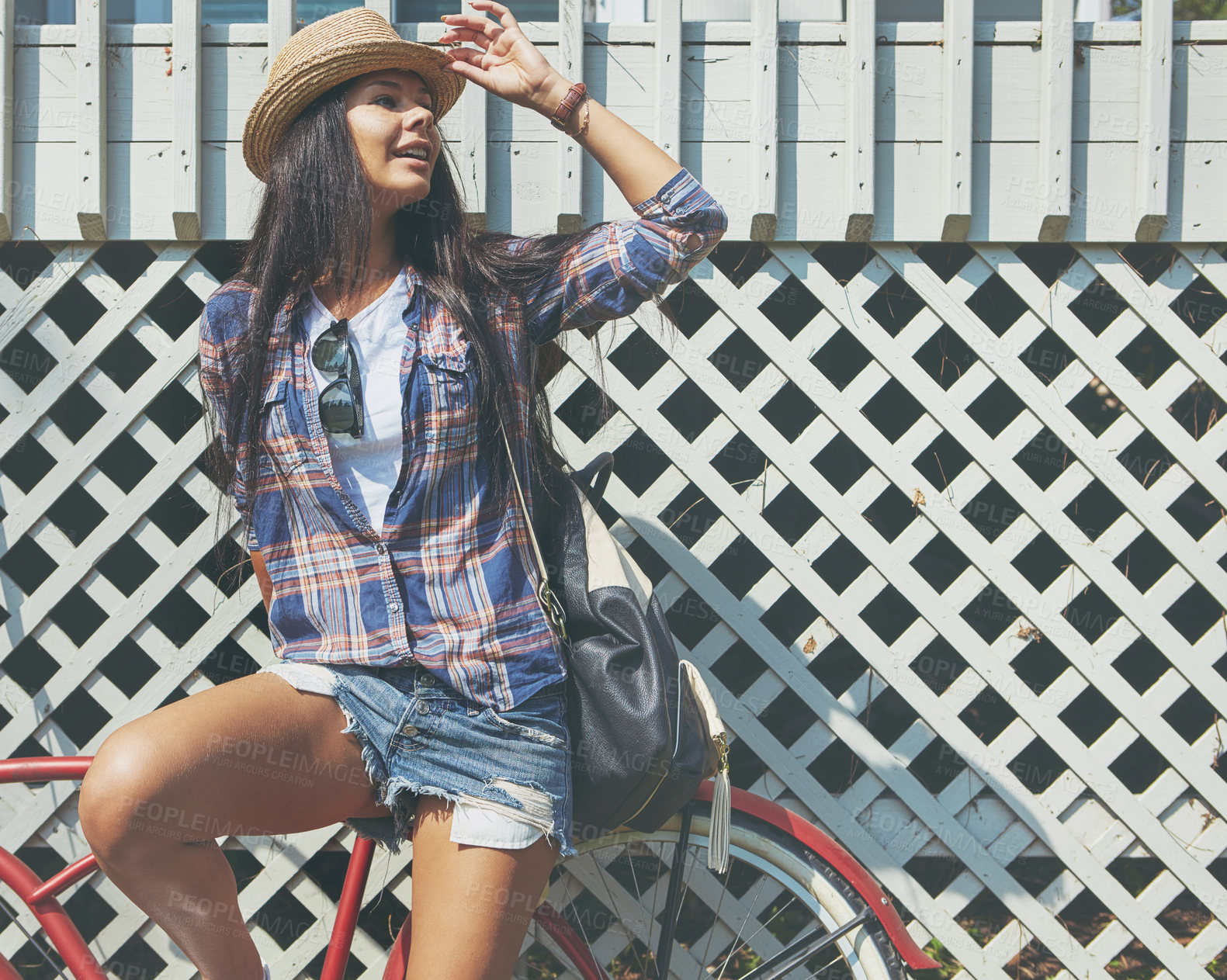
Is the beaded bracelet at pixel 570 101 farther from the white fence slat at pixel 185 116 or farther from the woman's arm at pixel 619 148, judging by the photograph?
the white fence slat at pixel 185 116

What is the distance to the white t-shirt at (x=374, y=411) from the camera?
1.28 meters

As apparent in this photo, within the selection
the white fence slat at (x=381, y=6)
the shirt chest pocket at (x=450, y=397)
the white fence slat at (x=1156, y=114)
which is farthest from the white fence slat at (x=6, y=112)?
the white fence slat at (x=1156, y=114)

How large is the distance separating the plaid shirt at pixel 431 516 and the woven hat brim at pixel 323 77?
275 millimetres

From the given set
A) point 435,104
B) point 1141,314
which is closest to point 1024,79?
point 1141,314

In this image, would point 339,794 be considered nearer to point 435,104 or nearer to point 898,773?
point 435,104

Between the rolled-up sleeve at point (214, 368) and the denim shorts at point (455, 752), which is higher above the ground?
the rolled-up sleeve at point (214, 368)

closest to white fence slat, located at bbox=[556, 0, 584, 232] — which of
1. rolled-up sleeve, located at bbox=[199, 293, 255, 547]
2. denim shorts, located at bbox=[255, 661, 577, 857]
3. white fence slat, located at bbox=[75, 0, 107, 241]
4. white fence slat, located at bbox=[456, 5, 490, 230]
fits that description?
white fence slat, located at bbox=[456, 5, 490, 230]

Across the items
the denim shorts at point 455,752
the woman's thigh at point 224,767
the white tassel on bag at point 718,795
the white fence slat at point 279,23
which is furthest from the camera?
Answer: the white fence slat at point 279,23

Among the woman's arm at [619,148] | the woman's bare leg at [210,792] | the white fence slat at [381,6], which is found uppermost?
the white fence slat at [381,6]

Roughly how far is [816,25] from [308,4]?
1364mm

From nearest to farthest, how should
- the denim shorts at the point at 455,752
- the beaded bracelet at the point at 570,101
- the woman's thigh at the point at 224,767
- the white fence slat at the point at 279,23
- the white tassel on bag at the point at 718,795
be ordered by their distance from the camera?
1. the woman's thigh at the point at 224,767
2. the denim shorts at the point at 455,752
3. the beaded bracelet at the point at 570,101
4. the white tassel on bag at the point at 718,795
5. the white fence slat at the point at 279,23

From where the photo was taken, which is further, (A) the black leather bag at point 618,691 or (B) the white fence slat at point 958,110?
(B) the white fence slat at point 958,110

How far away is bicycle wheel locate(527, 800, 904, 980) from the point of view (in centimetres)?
154

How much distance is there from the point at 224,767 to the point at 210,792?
0.12ft
